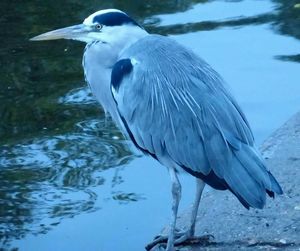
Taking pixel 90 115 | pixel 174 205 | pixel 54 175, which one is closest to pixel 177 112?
pixel 174 205

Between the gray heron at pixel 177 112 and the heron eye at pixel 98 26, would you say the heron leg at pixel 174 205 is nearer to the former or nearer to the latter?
the gray heron at pixel 177 112

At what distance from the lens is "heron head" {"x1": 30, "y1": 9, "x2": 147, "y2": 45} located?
4496mm

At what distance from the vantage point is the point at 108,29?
4516 millimetres

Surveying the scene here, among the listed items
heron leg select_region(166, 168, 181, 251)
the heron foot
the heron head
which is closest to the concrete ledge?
the heron foot

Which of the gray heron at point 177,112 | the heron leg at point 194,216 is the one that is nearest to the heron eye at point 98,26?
the gray heron at point 177,112

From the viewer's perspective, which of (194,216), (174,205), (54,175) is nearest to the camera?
(174,205)

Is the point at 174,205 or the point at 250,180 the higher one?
the point at 250,180

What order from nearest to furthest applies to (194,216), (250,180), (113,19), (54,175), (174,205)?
(250,180), (174,205), (194,216), (113,19), (54,175)

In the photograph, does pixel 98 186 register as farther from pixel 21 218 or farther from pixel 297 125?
pixel 297 125

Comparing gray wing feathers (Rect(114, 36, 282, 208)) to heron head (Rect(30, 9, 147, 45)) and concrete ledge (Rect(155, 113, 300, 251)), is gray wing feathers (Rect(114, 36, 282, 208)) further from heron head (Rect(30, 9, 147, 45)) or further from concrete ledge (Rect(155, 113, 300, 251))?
concrete ledge (Rect(155, 113, 300, 251))

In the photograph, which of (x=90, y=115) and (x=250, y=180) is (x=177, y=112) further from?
(x=90, y=115)

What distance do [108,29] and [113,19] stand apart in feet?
0.21

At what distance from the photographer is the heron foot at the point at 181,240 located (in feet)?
14.3

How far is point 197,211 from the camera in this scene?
4504mm
